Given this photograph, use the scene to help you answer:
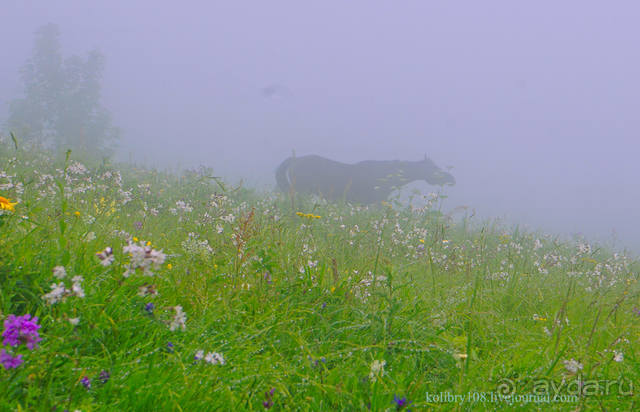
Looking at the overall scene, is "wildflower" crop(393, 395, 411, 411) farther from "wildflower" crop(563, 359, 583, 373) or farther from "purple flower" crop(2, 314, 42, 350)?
"purple flower" crop(2, 314, 42, 350)

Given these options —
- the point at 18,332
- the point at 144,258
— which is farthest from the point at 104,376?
the point at 144,258

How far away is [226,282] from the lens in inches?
112

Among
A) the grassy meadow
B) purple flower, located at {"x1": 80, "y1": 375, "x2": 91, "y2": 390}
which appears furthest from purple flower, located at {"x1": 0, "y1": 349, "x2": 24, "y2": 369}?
purple flower, located at {"x1": 80, "y1": 375, "x2": 91, "y2": 390}

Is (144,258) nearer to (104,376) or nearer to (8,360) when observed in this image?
(8,360)

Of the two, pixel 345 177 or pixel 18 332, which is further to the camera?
pixel 345 177

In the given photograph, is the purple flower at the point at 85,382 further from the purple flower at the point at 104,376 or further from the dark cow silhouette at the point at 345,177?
the dark cow silhouette at the point at 345,177

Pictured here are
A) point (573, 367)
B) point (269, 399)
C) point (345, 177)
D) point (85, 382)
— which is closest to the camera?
point (85, 382)

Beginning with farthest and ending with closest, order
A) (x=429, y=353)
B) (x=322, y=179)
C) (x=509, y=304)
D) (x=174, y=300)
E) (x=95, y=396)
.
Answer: (x=322, y=179) < (x=509, y=304) < (x=174, y=300) < (x=429, y=353) < (x=95, y=396)

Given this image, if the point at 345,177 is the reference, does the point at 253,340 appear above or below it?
above

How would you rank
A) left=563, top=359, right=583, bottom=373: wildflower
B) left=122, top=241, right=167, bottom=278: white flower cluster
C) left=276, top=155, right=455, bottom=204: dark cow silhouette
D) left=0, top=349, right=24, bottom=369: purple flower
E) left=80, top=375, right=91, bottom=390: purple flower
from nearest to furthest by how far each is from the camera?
1. left=0, top=349, right=24, bottom=369: purple flower
2. left=122, top=241, right=167, bottom=278: white flower cluster
3. left=80, top=375, right=91, bottom=390: purple flower
4. left=563, top=359, right=583, bottom=373: wildflower
5. left=276, top=155, right=455, bottom=204: dark cow silhouette

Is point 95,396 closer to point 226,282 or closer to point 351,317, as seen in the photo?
point 226,282

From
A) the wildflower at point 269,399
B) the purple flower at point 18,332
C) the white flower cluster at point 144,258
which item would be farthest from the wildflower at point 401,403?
the purple flower at point 18,332

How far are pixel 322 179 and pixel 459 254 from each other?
12758 millimetres

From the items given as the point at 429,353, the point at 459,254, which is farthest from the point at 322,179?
the point at 429,353
